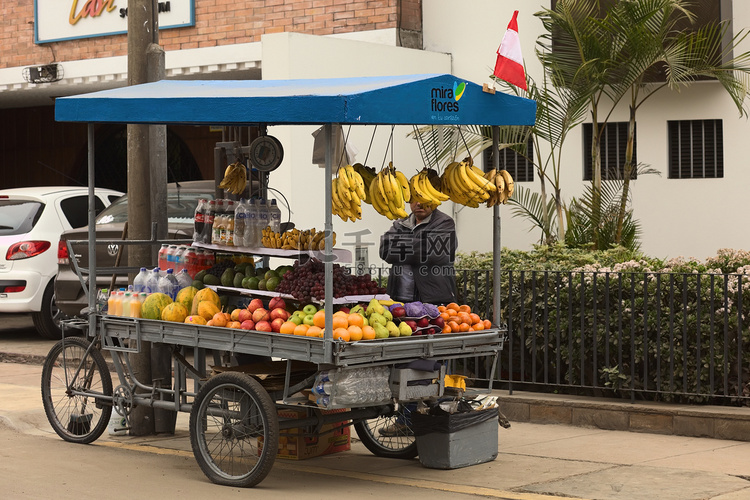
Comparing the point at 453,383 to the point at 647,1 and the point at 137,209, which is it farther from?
the point at 647,1

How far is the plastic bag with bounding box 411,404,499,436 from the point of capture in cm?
718

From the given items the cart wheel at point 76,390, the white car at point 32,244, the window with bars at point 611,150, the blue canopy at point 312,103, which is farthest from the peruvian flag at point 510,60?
the white car at point 32,244

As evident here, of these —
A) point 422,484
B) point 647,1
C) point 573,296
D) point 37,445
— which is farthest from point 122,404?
point 647,1

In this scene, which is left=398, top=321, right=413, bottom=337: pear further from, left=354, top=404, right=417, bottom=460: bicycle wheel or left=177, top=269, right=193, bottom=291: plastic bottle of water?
left=177, top=269, right=193, bottom=291: plastic bottle of water

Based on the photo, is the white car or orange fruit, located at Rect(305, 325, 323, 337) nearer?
orange fruit, located at Rect(305, 325, 323, 337)

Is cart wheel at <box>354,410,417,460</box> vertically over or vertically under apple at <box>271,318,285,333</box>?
under

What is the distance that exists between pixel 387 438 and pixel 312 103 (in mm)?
2733

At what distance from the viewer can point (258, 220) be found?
7.71 m

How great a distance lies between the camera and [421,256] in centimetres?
788

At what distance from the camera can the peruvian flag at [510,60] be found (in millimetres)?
7441

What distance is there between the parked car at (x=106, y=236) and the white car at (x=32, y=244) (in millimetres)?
828

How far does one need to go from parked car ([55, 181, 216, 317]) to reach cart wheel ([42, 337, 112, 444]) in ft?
10.2

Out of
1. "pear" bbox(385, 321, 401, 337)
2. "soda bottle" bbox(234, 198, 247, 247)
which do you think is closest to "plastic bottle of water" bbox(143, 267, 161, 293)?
"soda bottle" bbox(234, 198, 247, 247)

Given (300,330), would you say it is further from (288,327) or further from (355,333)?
(355,333)
